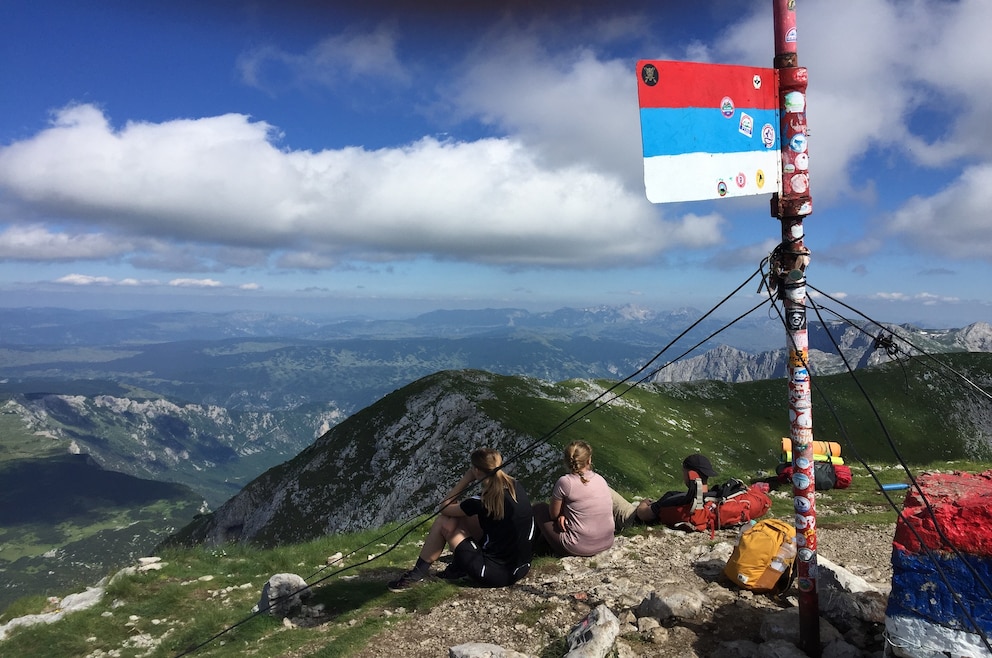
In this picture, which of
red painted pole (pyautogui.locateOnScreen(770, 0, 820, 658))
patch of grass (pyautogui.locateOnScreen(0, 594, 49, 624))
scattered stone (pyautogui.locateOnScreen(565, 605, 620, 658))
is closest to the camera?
red painted pole (pyautogui.locateOnScreen(770, 0, 820, 658))

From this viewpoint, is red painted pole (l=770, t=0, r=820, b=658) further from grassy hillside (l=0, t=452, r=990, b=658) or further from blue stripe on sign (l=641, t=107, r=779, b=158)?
grassy hillside (l=0, t=452, r=990, b=658)

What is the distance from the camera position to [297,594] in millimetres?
10008

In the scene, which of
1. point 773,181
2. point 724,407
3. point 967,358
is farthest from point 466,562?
point 967,358

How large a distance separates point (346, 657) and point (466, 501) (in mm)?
3106

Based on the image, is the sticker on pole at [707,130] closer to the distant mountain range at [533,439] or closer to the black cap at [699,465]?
the black cap at [699,465]

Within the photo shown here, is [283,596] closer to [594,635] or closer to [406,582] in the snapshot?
[406,582]

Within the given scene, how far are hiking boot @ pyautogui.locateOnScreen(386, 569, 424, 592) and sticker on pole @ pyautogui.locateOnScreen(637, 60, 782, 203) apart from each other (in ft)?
27.8

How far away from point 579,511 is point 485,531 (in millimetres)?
2142

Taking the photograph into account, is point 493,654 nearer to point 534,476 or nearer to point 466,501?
point 466,501

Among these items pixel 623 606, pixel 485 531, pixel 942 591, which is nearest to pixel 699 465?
pixel 623 606

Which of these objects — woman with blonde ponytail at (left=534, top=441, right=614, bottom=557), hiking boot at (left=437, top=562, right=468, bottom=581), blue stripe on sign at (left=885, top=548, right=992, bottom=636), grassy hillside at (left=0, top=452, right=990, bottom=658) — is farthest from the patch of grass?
blue stripe on sign at (left=885, top=548, right=992, bottom=636)

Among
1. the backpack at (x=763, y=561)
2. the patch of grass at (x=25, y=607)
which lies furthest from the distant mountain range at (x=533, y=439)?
the patch of grass at (x=25, y=607)

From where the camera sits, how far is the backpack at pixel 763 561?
7.94 m

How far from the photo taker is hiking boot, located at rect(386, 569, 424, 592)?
9.81 meters
